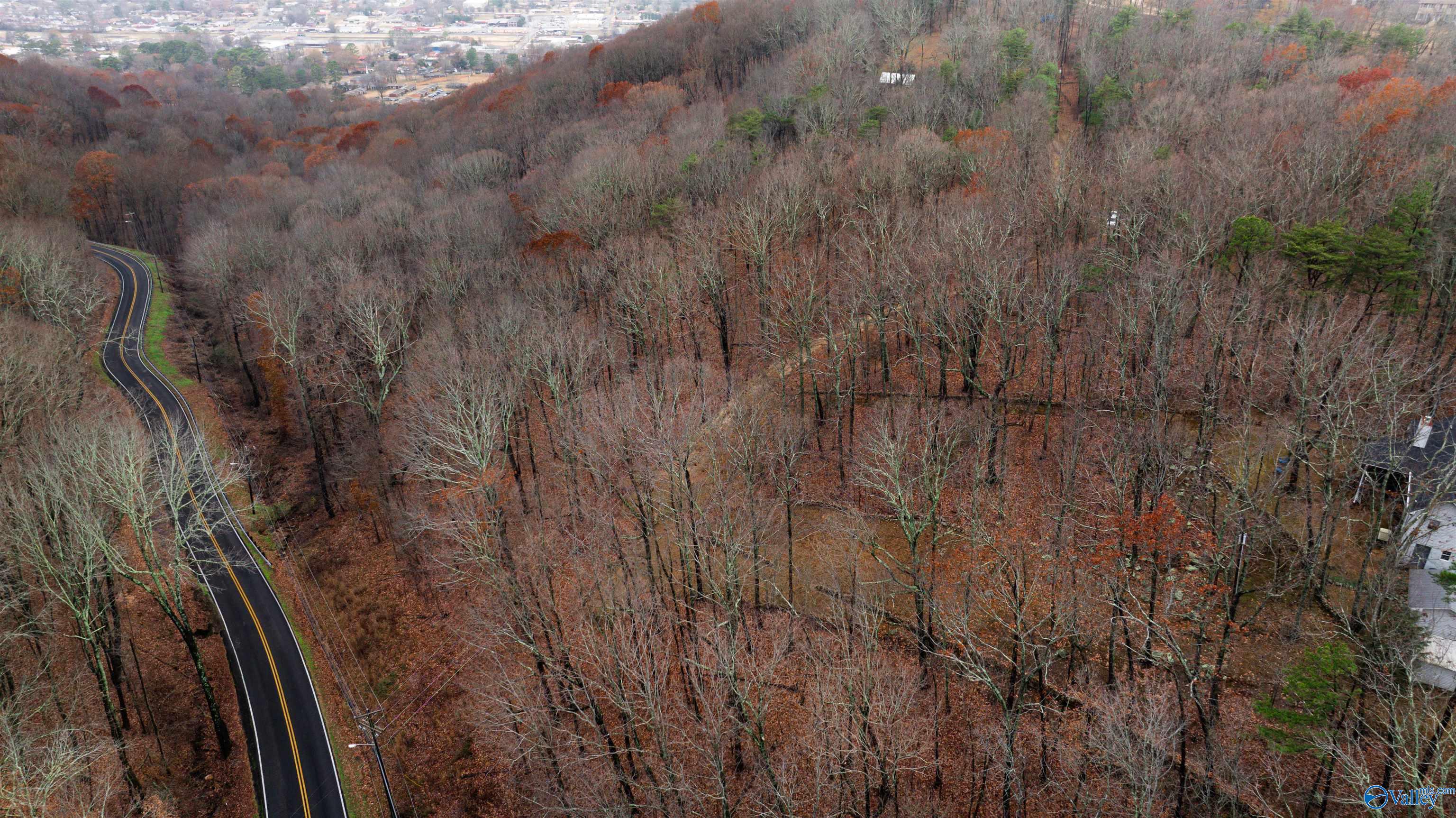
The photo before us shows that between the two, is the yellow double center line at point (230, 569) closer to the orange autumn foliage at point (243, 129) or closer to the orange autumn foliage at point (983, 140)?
the orange autumn foliage at point (983, 140)

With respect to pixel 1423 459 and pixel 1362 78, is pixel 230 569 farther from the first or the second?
pixel 1362 78

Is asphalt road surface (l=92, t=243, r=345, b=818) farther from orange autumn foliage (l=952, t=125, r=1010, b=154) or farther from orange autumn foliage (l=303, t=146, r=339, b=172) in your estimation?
orange autumn foliage (l=303, t=146, r=339, b=172)

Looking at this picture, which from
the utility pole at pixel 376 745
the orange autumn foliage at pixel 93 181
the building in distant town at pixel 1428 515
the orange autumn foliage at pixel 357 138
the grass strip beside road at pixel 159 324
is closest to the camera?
the building in distant town at pixel 1428 515

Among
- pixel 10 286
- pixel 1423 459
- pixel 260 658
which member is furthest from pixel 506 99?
pixel 1423 459

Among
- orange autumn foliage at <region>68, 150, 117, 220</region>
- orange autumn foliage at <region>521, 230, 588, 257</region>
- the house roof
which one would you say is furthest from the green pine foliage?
orange autumn foliage at <region>68, 150, 117, 220</region>

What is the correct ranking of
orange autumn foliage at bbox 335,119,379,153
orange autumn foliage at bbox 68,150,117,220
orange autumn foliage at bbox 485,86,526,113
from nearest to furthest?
orange autumn foliage at bbox 68,150,117,220 → orange autumn foliage at bbox 485,86,526,113 → orange autumn foliage at bbox 335,119,379,153

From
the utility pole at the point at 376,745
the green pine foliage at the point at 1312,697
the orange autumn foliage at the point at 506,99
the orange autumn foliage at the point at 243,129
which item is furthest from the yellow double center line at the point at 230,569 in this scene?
the orange autumn foliage at the point at 243,129
